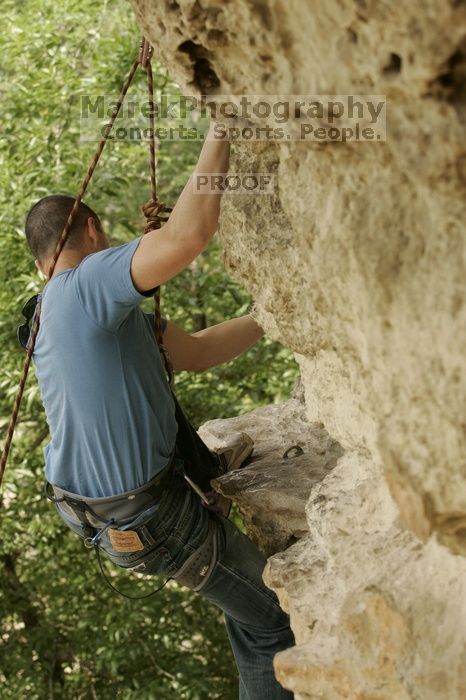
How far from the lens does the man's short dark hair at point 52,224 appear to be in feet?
11.1

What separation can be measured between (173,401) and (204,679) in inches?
139

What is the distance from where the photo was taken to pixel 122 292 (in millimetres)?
2936

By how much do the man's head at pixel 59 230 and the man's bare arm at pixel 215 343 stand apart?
0.64 m

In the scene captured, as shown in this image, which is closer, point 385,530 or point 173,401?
point 385,530

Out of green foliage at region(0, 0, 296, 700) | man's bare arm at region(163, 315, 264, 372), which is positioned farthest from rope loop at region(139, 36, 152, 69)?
green foliage at region(0, 0, 296, 700)

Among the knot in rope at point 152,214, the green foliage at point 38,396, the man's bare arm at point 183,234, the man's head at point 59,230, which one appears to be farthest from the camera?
the green foliage at point 38,396

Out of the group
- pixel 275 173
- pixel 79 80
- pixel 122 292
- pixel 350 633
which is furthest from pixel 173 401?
pixel 79 80

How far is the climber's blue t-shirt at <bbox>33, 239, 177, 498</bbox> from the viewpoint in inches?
122

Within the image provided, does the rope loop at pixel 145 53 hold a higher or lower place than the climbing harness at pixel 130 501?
higher

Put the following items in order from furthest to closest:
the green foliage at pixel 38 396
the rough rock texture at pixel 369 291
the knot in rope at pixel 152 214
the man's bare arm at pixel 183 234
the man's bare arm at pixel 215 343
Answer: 1. the green foliage at pixel 38 396
2. the man's bare arm at pixel 215 343
3. the knot in rope at pixel 152 214
4. the man's bare arm at pixel 183 234
5. the rough rock texture at pixel 369 291

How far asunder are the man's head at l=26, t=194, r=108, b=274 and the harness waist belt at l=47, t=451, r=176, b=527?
851 mm

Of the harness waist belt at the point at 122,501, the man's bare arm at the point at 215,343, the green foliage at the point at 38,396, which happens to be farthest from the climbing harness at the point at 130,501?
the green foliage at the point at 38,396

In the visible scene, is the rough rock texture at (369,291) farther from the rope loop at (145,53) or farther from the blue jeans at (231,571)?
the rope loop at (145,53)

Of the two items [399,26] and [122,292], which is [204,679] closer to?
[122,292]
